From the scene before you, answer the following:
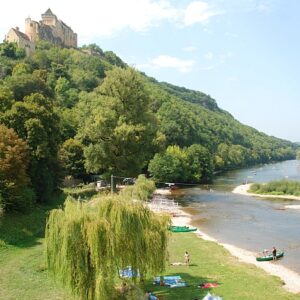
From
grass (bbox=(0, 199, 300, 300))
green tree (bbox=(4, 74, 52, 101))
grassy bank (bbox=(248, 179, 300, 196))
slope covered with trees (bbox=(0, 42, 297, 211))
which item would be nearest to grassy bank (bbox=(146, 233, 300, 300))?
grass (bbox=(0, 199, 300, 300))

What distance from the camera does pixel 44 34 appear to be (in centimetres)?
15338

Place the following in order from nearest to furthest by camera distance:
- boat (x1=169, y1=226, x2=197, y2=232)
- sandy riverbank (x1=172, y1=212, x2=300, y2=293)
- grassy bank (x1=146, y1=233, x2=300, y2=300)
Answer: grassy bank (x1=146, y1=233, x2=300, y2=300)
sandy riverbank (x1=172, y1=212, x2=300, y2=293)
boat (x1=169, y1=226, x2=197, y2=232)

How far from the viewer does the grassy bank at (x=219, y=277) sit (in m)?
Answer: 23.0

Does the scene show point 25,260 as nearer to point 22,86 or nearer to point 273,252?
point 273,252

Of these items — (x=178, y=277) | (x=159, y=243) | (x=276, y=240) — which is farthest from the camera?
(x=276, y=240)

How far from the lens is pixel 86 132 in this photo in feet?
182

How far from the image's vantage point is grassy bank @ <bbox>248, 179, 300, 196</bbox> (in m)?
75.6

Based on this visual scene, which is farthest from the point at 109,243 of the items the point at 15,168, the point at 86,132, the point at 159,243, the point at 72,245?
the point at 86,132

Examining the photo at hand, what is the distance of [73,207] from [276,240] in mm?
25246

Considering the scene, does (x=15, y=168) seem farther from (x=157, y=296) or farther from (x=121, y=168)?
(x=121, y=168)

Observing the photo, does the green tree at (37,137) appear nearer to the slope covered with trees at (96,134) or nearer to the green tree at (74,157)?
the slope covered with trees at (96,134)

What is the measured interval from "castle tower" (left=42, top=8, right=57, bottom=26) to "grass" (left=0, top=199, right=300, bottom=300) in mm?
132132

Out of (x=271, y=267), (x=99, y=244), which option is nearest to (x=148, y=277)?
(x=99, y=244)

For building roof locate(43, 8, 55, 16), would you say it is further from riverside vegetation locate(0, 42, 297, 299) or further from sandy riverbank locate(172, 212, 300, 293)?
sandy riverbank locate(172, 212, 300, 293)
